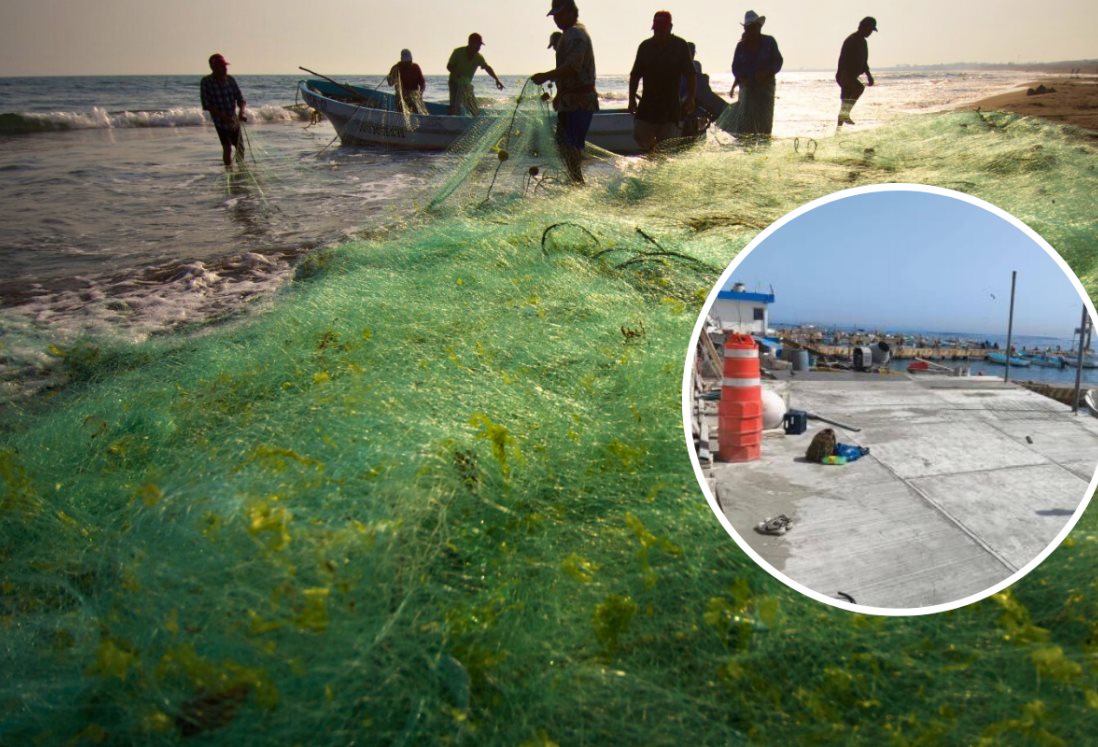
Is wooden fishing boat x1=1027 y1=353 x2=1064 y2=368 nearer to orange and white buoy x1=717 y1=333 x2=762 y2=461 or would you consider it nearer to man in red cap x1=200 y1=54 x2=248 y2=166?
orange and white buoy x1=717 y1=333 x2=762 y2=461

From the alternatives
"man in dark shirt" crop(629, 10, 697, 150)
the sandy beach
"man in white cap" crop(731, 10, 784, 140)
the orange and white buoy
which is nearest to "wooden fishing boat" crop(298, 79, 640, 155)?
"man in white cap" crop(731, 10, 784, 140)

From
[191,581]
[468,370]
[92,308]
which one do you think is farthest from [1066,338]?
[92,308]

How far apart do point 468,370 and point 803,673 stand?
1.34m

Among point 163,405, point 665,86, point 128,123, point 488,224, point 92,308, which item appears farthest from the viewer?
point 128,123

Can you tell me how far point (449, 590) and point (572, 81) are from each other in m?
6.64

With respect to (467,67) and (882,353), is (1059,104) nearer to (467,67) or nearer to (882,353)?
(467,67)

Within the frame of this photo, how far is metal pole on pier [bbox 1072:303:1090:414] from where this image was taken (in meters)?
1.32

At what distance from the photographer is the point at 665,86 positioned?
780 centimetres

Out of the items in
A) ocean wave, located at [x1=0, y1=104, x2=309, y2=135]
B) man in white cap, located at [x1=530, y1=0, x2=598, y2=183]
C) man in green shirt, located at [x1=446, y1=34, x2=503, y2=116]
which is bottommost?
man in white cap, located at [x1=530, y1=0, x2=598, y2=183]

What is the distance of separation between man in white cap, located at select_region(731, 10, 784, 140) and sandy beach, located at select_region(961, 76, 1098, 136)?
120 inches

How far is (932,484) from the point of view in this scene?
4.38ft

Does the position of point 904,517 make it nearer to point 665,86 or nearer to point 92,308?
point 92,308

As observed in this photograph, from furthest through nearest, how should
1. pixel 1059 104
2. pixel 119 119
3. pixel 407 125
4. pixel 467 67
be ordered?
pixel 119 119, pixel 407 125, pixel 1059 104, pixel 467 67

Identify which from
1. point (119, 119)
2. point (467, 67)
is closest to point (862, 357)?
point (467, 67)
